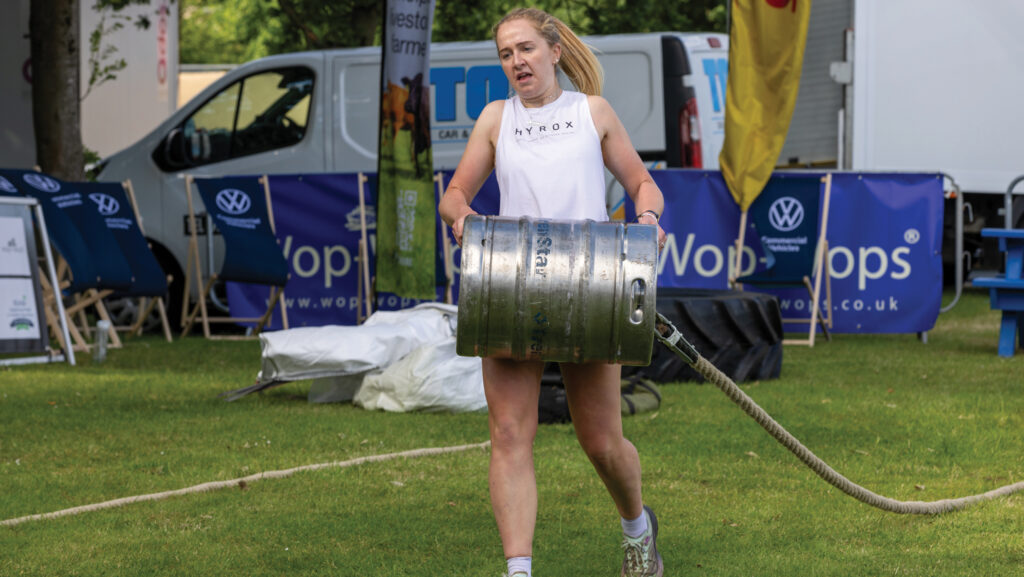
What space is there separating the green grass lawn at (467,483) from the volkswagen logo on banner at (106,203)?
2.91 m

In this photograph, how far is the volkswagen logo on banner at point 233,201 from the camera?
1227 centimetres

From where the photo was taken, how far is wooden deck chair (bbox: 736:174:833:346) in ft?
37.2

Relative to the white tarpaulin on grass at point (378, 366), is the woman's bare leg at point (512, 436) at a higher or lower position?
higher

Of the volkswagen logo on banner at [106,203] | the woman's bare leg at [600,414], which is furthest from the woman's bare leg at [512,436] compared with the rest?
the volkswagen logo on banner at [106,203]

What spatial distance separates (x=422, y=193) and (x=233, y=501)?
15.4ft

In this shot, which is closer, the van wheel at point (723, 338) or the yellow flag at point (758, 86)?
the van wheel at point (723, 338)

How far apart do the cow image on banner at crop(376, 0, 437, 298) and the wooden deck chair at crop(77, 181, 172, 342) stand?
2.76 meters

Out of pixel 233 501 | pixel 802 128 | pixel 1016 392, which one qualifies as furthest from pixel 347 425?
pixel 802 128

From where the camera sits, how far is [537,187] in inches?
151

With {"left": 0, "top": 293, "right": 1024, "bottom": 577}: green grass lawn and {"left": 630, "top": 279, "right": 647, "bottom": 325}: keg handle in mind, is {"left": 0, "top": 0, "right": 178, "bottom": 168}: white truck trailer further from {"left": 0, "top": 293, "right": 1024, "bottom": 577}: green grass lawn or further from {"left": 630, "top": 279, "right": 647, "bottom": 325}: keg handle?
{"left": 630, "top": 279, "right": 647, "bottom": 325}: keg handle

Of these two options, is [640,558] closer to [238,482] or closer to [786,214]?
[238,482]

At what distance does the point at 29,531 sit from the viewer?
4.78 metres

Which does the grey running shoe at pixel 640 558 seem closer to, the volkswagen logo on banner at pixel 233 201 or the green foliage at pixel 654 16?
the volkswagen logo on banner at pixel 233 201

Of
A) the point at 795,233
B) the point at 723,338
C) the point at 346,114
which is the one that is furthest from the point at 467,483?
the point at 346,114
